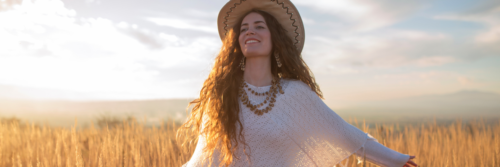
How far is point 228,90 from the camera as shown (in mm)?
2344

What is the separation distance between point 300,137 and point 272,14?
112cm

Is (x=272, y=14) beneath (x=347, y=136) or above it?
above

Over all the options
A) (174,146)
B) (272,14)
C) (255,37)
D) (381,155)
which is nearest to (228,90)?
(255,37)

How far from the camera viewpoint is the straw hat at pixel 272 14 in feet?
8.37

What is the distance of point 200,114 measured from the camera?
2.52 metres

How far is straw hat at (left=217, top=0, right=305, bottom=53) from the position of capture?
255 cm

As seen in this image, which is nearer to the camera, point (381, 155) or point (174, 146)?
point (381, 155)

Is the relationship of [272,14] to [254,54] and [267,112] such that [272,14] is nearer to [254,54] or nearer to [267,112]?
[254,54]

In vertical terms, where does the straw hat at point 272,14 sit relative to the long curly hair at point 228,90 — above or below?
above

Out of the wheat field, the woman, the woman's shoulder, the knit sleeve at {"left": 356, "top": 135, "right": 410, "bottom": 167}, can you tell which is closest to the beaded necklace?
the woman

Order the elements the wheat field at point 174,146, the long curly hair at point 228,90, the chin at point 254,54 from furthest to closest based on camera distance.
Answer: the wheat field at point 174,146 → the chin at point 254,54 → the long curly hair at point 228,90

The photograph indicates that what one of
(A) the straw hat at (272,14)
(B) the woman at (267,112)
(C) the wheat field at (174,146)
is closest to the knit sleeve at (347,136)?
(B) the woman at (267,112)

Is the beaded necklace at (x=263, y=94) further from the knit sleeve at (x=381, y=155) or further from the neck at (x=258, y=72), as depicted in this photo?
the knit sleeve at (x=381, y=155)

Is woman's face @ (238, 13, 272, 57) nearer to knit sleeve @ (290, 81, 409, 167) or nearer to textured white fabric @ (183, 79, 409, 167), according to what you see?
textured white fabric @ (183, 79, 409, 167)
